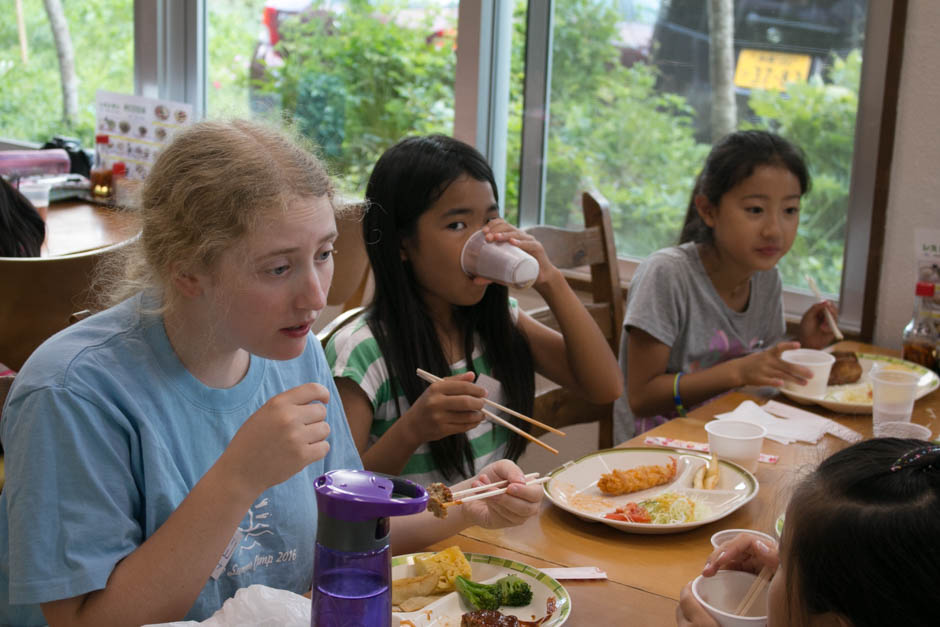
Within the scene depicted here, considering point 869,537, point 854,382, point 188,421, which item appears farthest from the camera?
point 854,382

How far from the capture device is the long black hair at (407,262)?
5.90 ft

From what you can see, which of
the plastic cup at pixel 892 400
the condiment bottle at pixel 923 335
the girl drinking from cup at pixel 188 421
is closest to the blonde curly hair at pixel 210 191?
the girl drinking from cup at pixel 188 421

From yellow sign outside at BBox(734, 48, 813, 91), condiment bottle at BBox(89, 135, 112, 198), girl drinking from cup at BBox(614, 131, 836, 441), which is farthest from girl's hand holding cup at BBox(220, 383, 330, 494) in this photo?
condiment bottle at BBox(89, 135, 112, 198)

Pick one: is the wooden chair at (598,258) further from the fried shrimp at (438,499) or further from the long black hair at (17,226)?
the long black hair at (17,226)

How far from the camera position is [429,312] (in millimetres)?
1899

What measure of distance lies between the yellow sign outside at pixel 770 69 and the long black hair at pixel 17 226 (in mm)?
2120

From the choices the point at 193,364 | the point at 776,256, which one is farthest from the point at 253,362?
the point at 776,256

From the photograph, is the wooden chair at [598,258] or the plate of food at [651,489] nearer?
the plate of food at [651,489]

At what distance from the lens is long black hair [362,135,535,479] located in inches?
Result: 70.8

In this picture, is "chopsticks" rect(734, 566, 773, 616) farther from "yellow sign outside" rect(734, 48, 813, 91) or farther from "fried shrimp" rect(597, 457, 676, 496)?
"yellow sign outside" rect(734, 48, 813, 91)

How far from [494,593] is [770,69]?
2.25m

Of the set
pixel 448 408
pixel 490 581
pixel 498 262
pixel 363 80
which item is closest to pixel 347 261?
pixel 363 80

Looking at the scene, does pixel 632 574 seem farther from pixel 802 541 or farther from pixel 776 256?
pixel 776 256

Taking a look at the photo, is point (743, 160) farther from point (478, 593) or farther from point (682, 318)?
point (478, 593)
